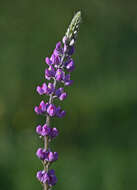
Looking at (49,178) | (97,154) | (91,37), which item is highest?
(91,37)

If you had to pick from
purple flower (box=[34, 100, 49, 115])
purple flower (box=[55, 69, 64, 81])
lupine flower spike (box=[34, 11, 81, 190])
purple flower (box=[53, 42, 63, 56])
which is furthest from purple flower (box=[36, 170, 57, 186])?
purple flower (box=[53, 42, 63, 56])

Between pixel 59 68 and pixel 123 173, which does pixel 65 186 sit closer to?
pixel 123 173

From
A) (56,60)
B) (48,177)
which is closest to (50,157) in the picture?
(48,177)

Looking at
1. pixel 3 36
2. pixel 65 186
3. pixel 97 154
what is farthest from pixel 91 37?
pixel 65 186

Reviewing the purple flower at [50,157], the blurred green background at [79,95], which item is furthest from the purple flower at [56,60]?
the blurred green background at [79,95]

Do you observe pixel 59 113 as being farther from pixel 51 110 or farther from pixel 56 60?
pixel 56 60

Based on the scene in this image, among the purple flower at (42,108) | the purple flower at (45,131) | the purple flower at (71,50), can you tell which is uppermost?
the purple flower at (71,50)

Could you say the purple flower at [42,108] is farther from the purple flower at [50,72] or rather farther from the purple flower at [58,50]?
the purple flower at [58,50]

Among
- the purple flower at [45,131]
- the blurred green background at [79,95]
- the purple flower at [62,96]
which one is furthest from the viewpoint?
the blurred green background at [79,95]
